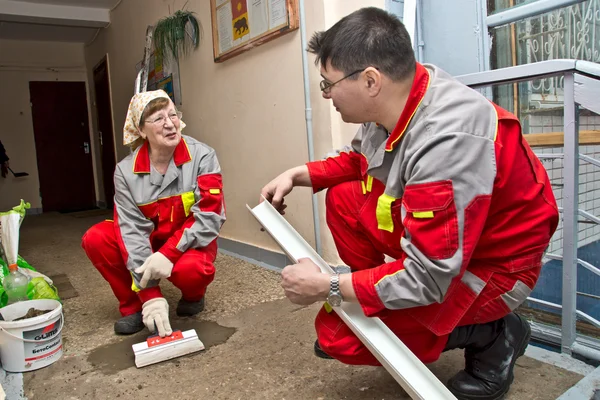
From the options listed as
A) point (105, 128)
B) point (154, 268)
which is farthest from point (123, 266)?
point (105, 128)

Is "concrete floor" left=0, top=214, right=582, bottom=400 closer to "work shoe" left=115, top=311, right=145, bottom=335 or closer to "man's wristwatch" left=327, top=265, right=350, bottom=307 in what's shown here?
"work shoe" left=115, top=311, right=145, bottom=335

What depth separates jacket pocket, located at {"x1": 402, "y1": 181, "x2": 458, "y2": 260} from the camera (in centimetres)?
93

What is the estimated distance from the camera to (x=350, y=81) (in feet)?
3.53

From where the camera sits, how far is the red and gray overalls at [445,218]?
3.09 ft

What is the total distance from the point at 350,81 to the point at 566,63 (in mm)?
749

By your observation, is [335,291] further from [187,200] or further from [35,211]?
[35,211]

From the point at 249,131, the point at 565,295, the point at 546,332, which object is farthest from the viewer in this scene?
the point at 249,131

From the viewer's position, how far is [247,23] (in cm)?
276

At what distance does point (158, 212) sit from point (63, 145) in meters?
5.76

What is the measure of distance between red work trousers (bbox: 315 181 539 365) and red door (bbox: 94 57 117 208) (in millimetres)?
5172

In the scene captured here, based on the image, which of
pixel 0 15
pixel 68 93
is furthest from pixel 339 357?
pixel 68 93

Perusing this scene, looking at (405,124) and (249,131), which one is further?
(249,131)

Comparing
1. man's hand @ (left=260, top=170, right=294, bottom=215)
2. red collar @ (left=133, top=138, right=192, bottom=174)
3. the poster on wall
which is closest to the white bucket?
red collar @ (left=133, top=138, right=192, bottom=174)

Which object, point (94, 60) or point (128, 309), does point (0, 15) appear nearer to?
point (94, 60)
